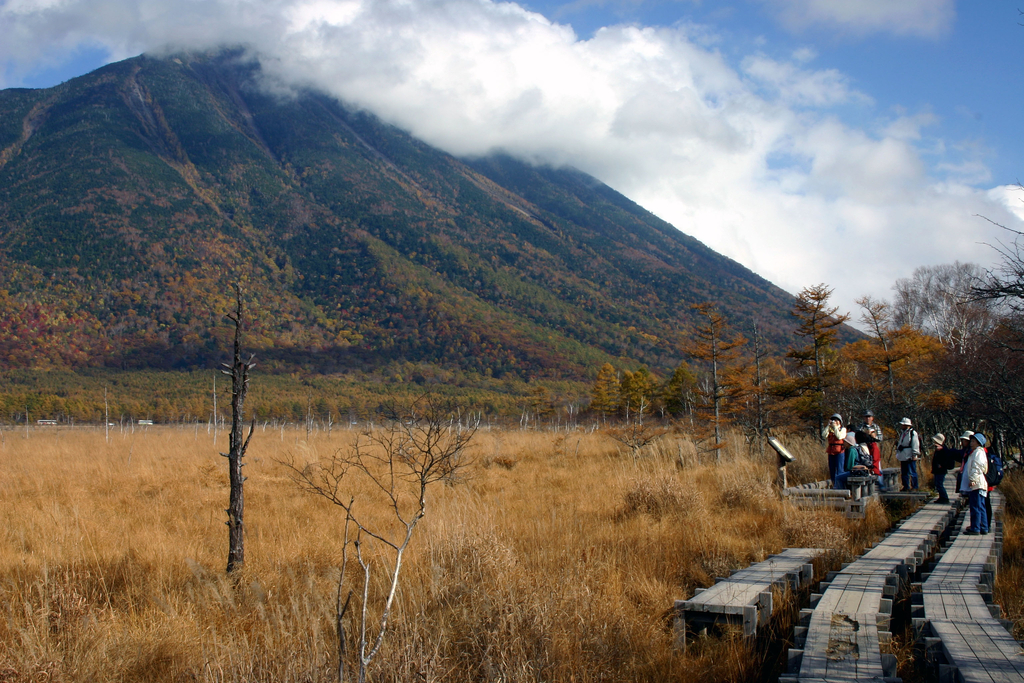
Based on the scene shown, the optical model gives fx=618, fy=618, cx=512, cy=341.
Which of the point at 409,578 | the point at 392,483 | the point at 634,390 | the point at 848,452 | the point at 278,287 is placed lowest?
the point at 634,390

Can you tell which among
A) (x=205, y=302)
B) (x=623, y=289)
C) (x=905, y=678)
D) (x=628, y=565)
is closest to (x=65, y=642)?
(x=628, y=565)

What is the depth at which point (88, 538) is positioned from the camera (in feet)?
21.1

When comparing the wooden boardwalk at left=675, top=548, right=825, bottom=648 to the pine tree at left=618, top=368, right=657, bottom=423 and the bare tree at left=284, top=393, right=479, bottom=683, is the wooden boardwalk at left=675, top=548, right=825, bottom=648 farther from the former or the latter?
the pine tree at left=618, top=368, right=657, bottom=423

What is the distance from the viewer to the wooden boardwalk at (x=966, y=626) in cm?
311

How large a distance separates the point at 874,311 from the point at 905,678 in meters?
30.4

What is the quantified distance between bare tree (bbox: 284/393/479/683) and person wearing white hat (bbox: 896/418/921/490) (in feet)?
25.9

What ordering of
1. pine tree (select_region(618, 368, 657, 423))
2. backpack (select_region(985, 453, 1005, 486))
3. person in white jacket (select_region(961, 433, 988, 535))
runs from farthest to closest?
pine tree (select_region(618, 368, 657, 423)) < backpack (select_region(985, 453, 1005, 486)) < person in white jacket (select_region(961, 433, 988, 535))

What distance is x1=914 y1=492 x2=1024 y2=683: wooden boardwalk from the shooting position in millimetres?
3107

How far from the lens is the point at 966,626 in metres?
3.72

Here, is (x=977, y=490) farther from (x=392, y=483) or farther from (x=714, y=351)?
(x=714, y=351)

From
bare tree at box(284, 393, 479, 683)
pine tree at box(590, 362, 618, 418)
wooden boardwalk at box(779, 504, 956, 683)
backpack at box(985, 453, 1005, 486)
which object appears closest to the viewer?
bare tree at box(284, 393, 479, 683)

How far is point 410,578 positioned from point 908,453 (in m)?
9.80

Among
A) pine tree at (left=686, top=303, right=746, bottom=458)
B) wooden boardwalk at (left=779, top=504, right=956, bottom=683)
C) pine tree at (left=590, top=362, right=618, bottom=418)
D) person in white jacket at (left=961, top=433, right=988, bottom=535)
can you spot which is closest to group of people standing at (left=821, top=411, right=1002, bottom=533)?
person in white jacket at (left=961, top=433, right=988, bottom=535)

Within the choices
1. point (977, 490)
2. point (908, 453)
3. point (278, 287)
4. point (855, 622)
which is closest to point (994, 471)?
point (977, 490)
